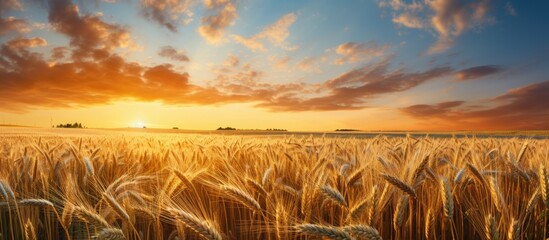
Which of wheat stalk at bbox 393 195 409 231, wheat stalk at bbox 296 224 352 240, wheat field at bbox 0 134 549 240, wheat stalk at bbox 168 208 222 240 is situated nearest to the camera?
wheat stalk at bbox 296 224 352 240

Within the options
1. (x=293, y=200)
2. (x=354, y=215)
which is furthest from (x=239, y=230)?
(x=354, y=215)

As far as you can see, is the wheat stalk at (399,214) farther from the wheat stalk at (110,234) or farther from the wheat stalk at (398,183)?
the wheat stalk at (110,234)

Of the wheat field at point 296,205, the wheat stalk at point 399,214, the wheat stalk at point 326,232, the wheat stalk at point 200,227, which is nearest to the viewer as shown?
the wheat stalk at point 326,232

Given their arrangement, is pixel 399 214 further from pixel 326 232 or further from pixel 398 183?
pixel 326 232

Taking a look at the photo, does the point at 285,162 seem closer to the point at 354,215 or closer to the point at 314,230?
the point at 354,215

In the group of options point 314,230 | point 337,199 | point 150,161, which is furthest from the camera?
point 150,161

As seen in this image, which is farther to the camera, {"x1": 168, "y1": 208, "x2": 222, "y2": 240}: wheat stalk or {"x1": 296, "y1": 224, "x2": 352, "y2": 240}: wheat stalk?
{"x1": 168, "y1": 208, "x2": 222, "y2": 240}: wheat stalk

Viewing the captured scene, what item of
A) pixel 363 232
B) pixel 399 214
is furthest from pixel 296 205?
pixel 363 232

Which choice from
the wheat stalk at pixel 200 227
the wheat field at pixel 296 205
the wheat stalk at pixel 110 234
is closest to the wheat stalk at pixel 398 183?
the wheat field at pixel 296 205

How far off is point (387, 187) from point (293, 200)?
687 mm

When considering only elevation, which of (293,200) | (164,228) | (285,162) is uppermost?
(285,162)

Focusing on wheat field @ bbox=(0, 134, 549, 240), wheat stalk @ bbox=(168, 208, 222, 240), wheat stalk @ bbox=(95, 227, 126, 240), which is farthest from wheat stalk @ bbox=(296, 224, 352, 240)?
wheat stalk @ bbox=(95, 227, 126, 240)

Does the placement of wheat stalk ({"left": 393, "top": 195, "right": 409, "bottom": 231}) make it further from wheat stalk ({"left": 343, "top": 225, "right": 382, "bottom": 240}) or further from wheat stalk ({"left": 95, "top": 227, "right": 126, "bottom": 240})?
wheat stalk ({"left": 95, "top": 227, "right": 126, "bottom": 240})

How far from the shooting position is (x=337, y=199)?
184cm
